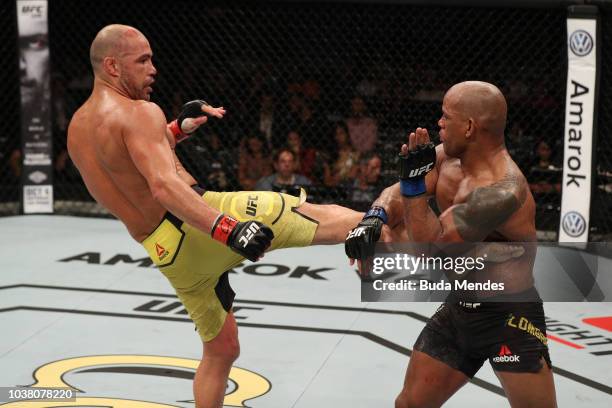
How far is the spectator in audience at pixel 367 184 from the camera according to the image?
6.61 meters

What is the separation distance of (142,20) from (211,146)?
3.88 ft

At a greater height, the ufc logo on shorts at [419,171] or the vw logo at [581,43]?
the vw logo at [581,43]

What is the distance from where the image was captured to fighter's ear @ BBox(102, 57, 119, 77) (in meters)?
2.83

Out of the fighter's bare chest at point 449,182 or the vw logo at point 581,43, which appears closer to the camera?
the fighter's bare chest at point 449,182

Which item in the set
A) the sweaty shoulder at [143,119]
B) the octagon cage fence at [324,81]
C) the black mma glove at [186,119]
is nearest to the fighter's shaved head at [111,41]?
the sweaty shoulder at [143,119]

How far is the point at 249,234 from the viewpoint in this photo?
2549mm

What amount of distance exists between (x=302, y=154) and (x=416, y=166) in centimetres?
452

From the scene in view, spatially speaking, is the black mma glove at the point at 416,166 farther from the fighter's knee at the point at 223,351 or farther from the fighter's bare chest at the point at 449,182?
the fighter's knee at the point at 223,351

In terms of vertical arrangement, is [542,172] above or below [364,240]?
above

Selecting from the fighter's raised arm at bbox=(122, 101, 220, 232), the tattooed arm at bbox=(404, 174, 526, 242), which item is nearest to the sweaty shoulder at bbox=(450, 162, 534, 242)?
the tattooed arm at bbox=(404, 174, 526, 242)

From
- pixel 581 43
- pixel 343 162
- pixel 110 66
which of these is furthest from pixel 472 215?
pixel 343 162

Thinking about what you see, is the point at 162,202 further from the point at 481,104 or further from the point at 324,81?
the point at 324,81

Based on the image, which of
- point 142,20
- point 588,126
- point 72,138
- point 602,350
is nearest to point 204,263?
point 72,138

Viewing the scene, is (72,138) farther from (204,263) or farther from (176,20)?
(176,20)
